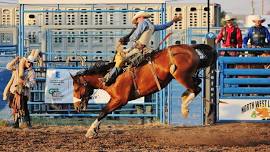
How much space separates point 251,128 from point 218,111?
1258 mm

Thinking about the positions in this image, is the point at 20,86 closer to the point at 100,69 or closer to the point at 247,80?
the point at 100,69

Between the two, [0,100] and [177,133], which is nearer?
[177,133]

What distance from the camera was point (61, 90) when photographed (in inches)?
600

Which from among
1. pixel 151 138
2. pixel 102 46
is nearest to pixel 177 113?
pixel 151 138

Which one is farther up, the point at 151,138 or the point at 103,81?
the point at 103,81

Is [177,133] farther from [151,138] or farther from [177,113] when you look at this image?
[177,113]

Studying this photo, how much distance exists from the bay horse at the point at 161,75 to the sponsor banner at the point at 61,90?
3.10 meters

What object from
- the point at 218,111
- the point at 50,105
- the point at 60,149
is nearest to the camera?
the point at 60,149

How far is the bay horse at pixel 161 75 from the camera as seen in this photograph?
11180 millimetres

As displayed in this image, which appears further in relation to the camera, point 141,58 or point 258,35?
point 258,35

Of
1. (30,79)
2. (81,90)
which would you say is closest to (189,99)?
(81,90)

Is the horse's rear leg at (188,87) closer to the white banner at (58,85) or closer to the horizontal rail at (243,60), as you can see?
the horizontal rail at (243,60)

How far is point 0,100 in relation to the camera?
15539 millimetres

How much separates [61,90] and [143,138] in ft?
13.3
